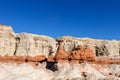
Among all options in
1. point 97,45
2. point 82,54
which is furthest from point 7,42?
point 82,54

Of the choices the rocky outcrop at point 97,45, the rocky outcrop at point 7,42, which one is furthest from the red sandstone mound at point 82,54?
the rocky outcrop at point 97,45

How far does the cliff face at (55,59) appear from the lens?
208 ft

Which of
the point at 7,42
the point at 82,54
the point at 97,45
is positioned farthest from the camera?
the point at 97,45

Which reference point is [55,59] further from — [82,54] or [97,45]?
[97,45]

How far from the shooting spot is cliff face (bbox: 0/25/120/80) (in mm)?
63400

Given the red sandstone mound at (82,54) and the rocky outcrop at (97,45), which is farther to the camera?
the rocky outcrop at (97,45)

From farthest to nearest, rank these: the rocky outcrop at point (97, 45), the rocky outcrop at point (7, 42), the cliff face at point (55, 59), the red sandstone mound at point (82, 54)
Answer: the rocky outcrop at point (97, 45) → the rocky outcrop at point (7, 42) → the red sandstone mound at point (82, 54) → the cliff face at point (55, 59)

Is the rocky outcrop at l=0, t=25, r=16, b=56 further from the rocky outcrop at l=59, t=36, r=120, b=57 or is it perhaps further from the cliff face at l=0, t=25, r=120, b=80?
the rocky outcrop at l=59, t=36, r=120, b=57

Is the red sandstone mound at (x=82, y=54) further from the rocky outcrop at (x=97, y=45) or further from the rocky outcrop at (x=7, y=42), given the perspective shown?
the rocky outcrop at (x=97, y=45)

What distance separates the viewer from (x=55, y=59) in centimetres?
7781

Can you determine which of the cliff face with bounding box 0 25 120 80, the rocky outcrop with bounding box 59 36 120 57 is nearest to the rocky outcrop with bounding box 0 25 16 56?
the cliff face with bounding box 0 25 120 80

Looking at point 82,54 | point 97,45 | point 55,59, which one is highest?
point 97,45

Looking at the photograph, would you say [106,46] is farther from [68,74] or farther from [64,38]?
[68,74]

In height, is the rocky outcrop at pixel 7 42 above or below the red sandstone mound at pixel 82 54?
above
